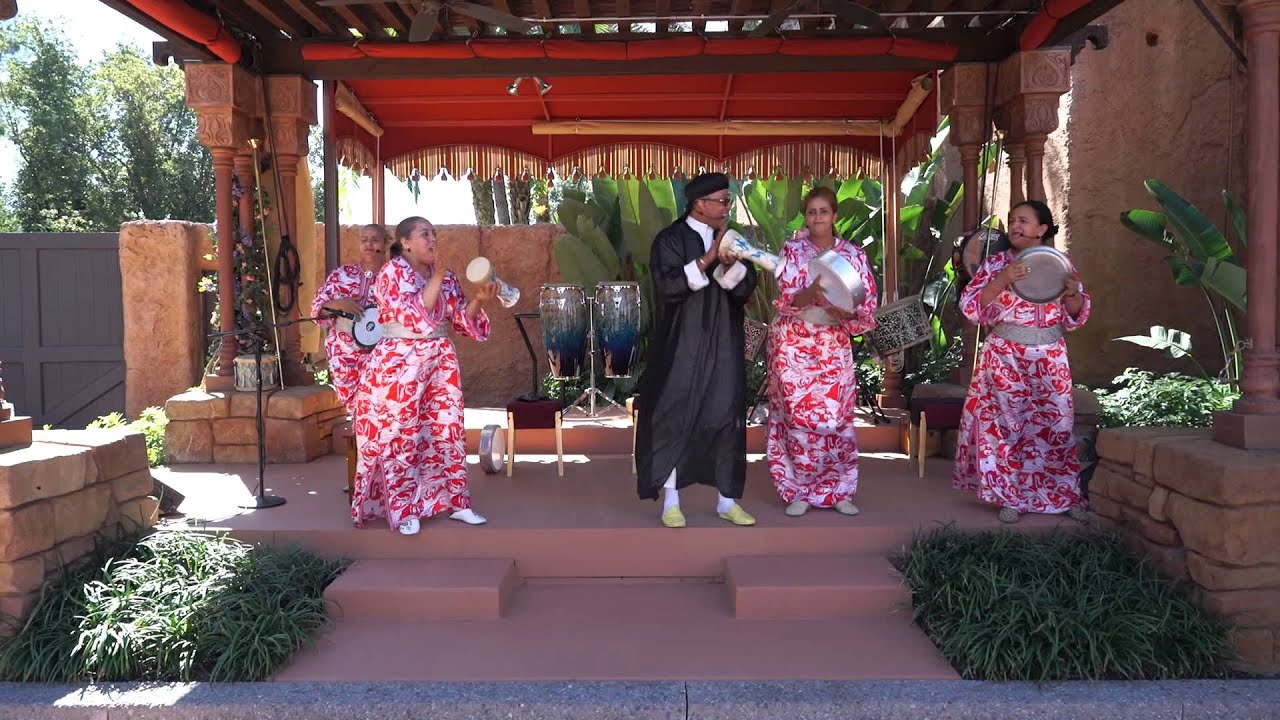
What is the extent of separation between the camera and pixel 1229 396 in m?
6.28

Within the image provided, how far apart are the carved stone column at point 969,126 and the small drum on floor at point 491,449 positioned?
10.5ft

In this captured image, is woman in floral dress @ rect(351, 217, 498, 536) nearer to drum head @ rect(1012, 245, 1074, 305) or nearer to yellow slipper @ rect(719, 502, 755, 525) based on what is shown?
yellow slipper @ rect(719, 502, 755, 525)

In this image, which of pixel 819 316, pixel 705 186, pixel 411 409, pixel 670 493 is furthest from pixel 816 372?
pixel 411 409

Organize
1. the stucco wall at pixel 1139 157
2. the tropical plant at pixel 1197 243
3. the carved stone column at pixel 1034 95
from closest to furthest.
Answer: the carved stone column at pixel 1034 95 < the tropical plant at pixel 1197 243 < the stucco wall at pixel 1139 157

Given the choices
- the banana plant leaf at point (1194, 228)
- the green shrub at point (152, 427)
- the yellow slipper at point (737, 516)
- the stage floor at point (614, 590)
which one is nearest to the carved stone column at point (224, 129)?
the green shrub at point (152, 427)

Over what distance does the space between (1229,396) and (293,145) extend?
660cm

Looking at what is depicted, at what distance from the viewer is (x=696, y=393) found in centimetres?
447

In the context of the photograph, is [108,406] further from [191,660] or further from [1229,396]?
[1229,396]

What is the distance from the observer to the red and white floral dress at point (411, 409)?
14.2ft

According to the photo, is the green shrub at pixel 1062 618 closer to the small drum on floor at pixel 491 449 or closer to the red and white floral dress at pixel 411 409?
the red and white floral dress at pixel 411 409

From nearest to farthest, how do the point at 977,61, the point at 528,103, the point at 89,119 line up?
the point at 977,61, the point at 528,103, the point at 89,119

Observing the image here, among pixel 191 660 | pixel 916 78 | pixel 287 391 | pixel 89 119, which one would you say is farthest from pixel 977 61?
pixel 89 119

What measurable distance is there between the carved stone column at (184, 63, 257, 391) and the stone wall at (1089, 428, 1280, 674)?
5537 mm

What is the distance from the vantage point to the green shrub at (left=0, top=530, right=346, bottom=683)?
3.37 meters
